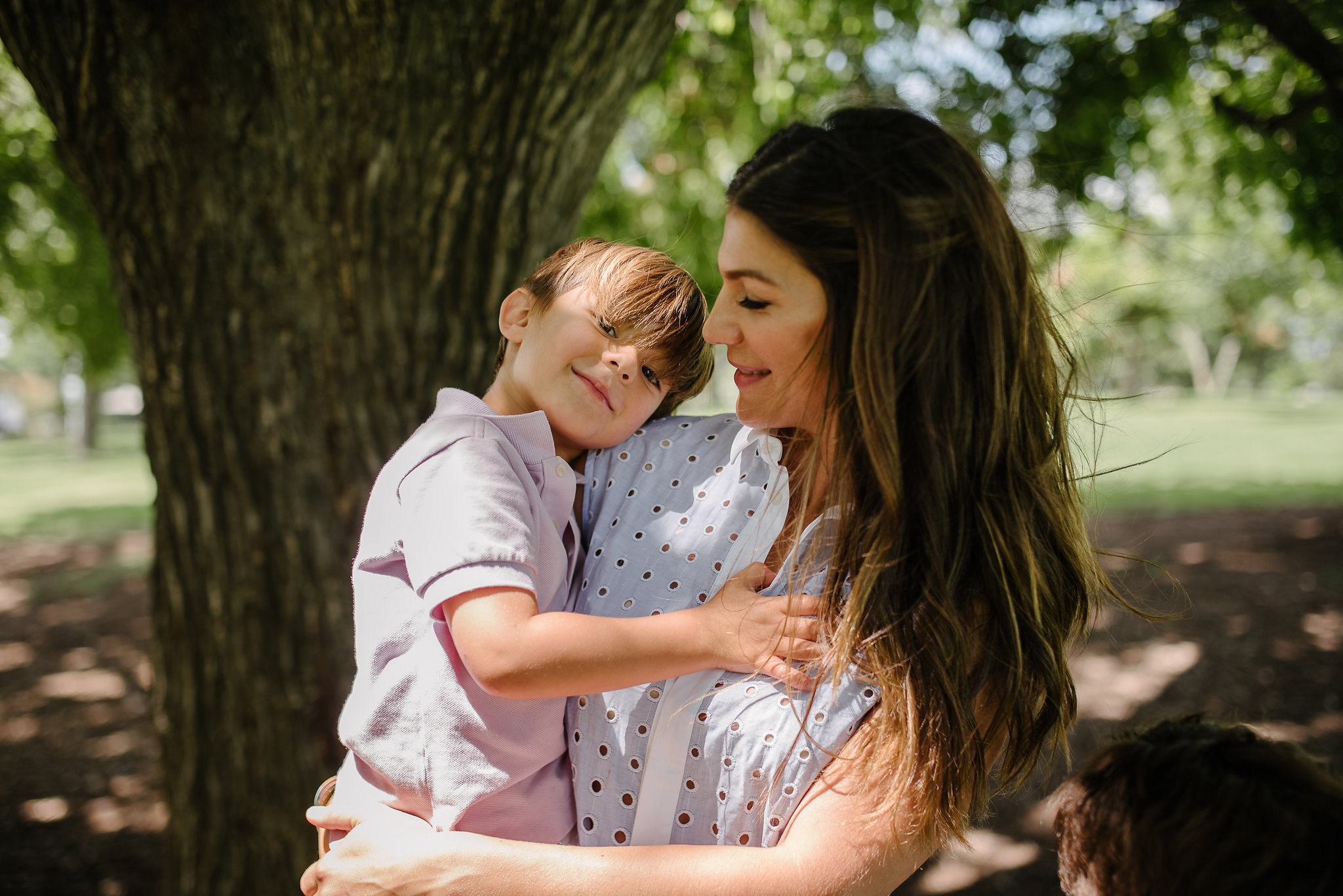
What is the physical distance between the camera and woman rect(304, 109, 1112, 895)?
1389 mm

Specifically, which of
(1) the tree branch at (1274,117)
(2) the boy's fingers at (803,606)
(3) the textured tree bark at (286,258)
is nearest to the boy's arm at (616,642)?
(2) the boy's fingers at (803,606)

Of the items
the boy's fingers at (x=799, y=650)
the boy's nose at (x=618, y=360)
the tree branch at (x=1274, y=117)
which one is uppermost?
the tree branch at (x=1274, y=117)

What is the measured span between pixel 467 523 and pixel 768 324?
24.4 inches

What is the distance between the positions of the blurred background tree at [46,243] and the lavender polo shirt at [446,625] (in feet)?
18.8

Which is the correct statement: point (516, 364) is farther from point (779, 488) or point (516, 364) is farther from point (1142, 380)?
point (1142, 380)

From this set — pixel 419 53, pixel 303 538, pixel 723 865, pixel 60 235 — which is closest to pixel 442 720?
pixel 723 865

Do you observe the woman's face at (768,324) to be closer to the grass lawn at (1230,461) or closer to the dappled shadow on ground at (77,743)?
the dappled shadow on ground at (77,743)

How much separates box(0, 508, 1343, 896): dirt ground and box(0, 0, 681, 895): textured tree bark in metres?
1.90

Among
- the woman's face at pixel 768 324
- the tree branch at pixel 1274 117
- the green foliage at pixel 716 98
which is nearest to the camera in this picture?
Result: the woman's face at pixel 768 324

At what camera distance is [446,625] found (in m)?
1.57

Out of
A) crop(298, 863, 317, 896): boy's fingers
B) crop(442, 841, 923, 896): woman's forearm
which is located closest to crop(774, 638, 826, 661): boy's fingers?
crop(442, 841, 923, 896): woman's forearm

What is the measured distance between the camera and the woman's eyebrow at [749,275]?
1556 millimetres

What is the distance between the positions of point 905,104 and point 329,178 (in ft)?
5.07

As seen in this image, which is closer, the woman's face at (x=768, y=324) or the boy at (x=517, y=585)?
the boy at (x=517, y=585)
